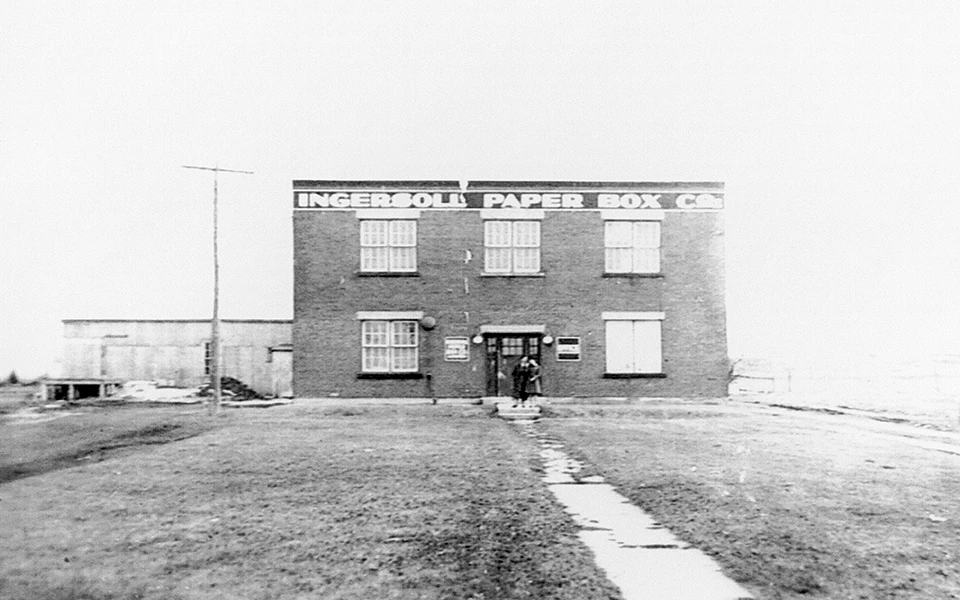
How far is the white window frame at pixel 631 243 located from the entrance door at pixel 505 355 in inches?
152

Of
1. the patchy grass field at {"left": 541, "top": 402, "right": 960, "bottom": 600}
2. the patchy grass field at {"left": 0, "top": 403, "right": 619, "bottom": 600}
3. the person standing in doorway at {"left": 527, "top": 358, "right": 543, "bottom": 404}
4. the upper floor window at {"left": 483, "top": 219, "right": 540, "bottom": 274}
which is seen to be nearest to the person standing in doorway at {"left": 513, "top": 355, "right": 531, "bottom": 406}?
the person standing in doorway at {"left": 527, "top": 358, "right": 543, "bottom": 404}

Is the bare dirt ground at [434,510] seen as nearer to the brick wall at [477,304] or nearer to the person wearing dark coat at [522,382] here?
the person wearing dark coat at [522,382]

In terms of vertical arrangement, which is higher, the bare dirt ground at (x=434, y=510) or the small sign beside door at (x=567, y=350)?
the small sign beside door at (x=567, y=350)

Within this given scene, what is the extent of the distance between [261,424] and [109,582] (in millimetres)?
14796

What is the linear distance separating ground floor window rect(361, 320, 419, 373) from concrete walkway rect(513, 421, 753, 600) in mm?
17317

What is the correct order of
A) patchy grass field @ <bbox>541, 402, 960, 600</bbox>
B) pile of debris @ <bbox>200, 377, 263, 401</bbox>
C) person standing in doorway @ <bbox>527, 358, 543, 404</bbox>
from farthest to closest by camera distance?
pile of debris @ <bbox>200, 377, 263, 401</bbox> → person standing in doorway @ <bbox>527, 358, 543, 404</bbox> → patchy grass field @ <bbox>541, 402, 960, 600</bbox>

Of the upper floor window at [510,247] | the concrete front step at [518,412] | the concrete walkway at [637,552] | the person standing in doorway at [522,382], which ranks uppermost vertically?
the upper floor window at [510,247]

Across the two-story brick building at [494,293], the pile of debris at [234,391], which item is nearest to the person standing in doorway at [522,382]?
the two-story brick building at [494,293]

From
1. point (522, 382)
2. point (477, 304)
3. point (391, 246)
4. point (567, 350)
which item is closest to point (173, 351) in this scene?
point (391, 246)

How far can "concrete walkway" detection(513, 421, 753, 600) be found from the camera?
7.08 metres

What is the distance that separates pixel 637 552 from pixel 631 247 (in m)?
22.4

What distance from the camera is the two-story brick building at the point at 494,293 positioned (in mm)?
29266

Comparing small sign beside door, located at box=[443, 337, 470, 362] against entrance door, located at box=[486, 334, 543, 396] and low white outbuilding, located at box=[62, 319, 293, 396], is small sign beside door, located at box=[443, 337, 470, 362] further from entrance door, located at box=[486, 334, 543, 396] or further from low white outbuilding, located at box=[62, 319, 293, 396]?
low white outbuilding, located at box=[62, 319, 293, 396]

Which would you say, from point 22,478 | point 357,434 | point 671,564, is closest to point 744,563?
point 671,564
